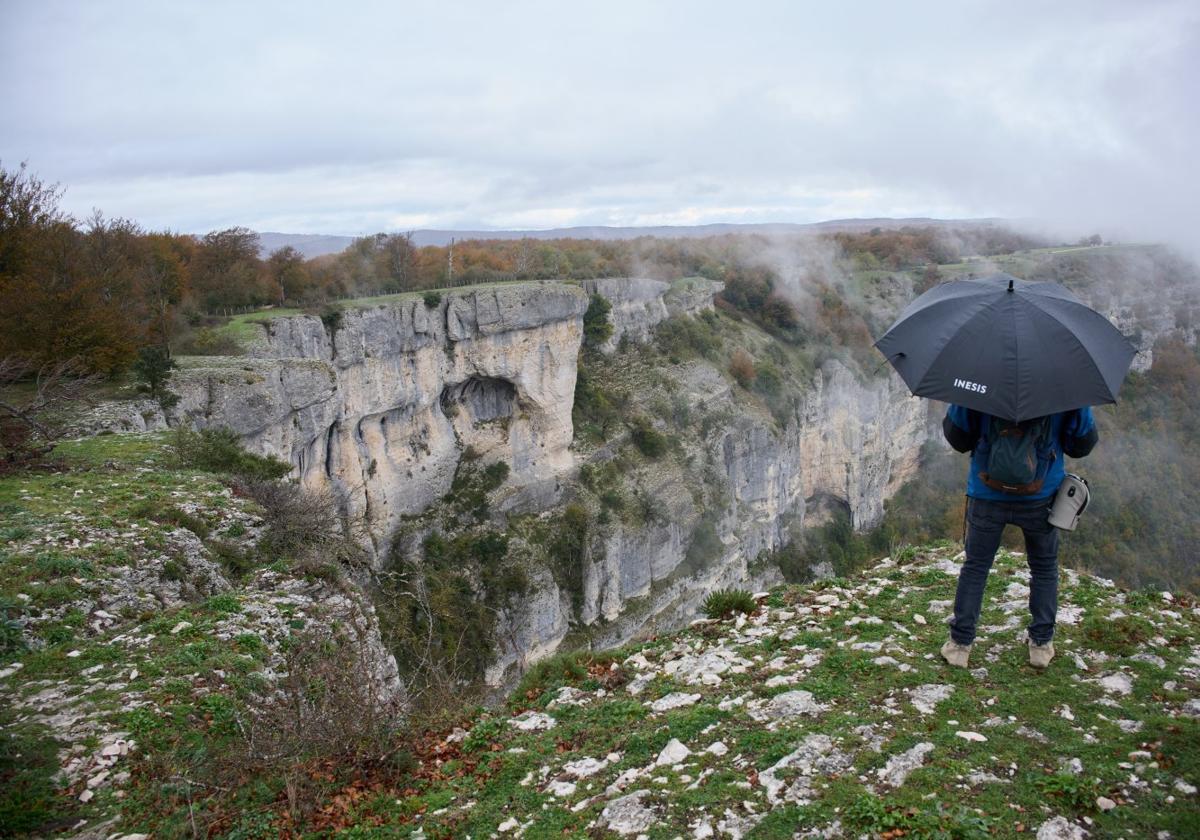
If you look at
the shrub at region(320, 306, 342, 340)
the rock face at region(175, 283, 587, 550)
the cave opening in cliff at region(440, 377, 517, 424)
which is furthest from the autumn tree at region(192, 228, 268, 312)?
the cave opening in cliff at region(440, 377, 517, 424)

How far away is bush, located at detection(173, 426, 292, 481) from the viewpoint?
469 inches

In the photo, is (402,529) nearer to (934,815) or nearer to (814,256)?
(934,815)

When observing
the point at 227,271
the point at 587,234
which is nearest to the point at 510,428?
the point at 227,271

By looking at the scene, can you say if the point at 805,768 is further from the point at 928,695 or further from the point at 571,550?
the point at 571,550

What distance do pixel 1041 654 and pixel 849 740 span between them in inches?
68.4

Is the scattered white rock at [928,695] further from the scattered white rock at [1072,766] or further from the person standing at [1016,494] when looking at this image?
the scattered white rock at [1072,766]

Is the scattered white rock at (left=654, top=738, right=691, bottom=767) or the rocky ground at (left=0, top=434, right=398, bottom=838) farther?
the rocky ground at (left=0, top=434, right=398, bottom=838)

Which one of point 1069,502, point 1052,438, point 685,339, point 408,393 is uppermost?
point 1052,438

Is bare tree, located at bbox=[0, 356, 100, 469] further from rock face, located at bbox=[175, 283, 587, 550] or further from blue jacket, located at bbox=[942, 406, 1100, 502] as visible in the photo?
blue jacket, located at bbox=[942, 406, 1100, 502]

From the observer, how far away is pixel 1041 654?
474 centimetres

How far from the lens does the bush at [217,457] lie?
11922 millimetres

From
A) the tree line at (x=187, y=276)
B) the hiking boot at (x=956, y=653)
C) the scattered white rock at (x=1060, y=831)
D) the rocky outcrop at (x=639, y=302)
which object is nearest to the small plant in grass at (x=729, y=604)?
the hiking boot at (x=956, y=653)

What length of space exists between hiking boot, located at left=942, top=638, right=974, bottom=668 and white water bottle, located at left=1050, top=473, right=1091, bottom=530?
1.07 metres

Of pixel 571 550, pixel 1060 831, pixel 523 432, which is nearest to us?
pixel 1060 831
